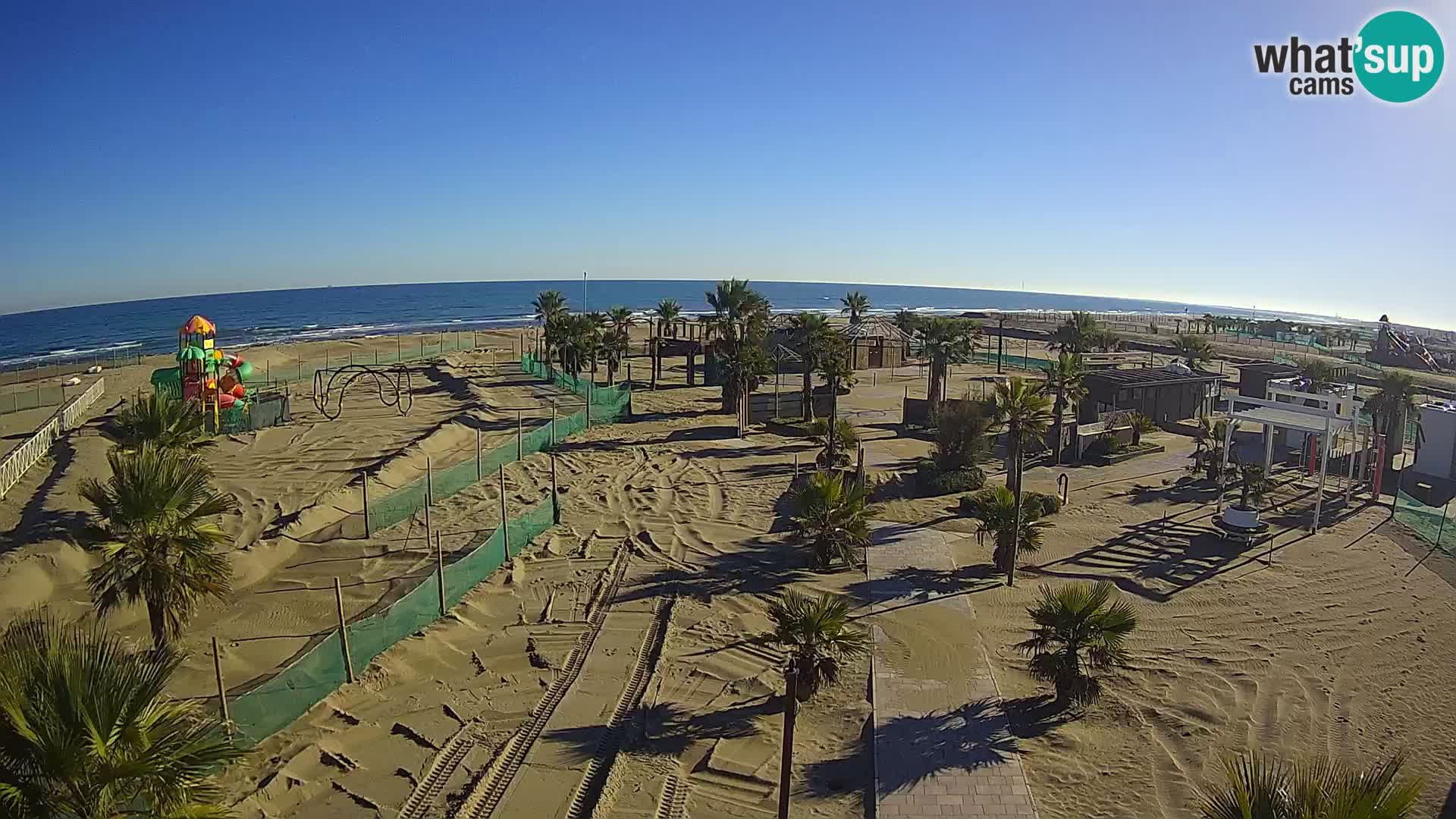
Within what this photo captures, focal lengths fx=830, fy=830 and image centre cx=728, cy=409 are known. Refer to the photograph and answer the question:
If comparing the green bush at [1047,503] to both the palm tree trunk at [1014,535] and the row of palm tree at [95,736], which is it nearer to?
the palm tree trunk at [1014,535]

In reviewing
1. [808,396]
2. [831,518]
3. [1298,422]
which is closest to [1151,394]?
[1298,422]

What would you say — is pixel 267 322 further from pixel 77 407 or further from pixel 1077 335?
pixel 1077 335

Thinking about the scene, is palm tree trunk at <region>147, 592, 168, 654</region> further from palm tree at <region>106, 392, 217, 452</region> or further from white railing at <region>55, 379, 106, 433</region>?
white railing at <region>55, 379, 106, 433</region>

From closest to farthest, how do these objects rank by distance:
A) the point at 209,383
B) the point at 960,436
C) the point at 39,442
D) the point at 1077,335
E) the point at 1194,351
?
the point at 39,442, the point at 960,436, the point at 209,383, the point at 1194,351, the point at 1077,335

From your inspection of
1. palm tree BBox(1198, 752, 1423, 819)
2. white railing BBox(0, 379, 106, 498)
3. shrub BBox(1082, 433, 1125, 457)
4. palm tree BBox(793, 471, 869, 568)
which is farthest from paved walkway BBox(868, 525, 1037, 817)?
white railing BBox(0, 379, 106, 498)

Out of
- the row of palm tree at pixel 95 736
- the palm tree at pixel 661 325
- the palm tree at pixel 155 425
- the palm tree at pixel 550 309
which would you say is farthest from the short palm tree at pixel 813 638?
the palm tree at pixel 550 309

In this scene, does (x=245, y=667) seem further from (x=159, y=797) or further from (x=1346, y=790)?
(x=1346, y=790)

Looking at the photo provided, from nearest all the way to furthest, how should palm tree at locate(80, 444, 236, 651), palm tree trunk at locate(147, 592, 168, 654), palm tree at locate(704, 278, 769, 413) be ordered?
1. palm tree at locate(80, 444, 236, 651)
2. palm tree trunk at locate(147, 592, 168, 654)
3. palm tree at locate(704, 278, 769, 413)
